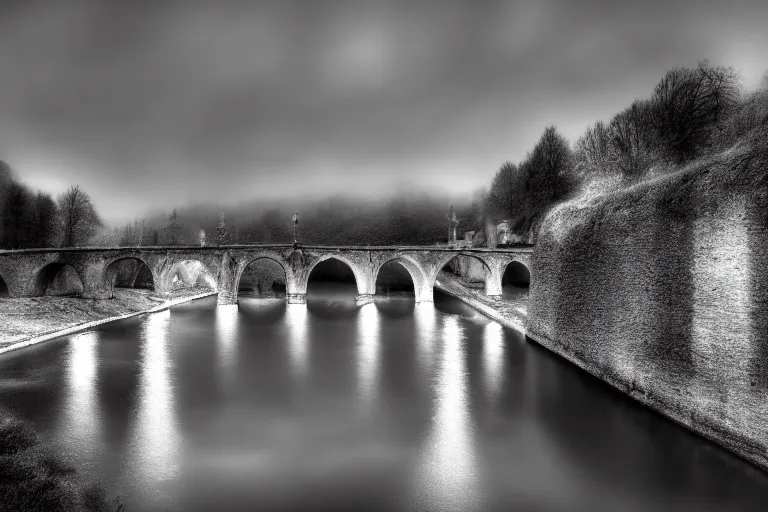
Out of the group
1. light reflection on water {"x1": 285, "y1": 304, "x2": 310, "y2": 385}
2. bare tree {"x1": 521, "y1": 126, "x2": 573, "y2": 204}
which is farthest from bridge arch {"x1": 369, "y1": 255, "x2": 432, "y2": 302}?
bare tree {"x1": 521, "y1": 126, "x2": 573, "y2": 204}

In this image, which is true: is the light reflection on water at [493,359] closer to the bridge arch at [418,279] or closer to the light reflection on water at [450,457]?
the light reflection on water at [450,457]

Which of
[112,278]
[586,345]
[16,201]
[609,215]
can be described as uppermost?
[16,201]

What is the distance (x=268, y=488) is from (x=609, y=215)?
14.6 metres

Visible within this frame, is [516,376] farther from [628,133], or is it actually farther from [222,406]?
[628,133]

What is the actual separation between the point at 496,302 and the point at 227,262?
25.4 meters

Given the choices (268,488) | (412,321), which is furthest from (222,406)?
(412,321)

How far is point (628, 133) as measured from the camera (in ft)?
111

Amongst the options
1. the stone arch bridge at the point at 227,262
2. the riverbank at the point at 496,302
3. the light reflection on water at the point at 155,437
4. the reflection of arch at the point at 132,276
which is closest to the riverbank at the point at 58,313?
the stone arch bridge at the point at 227,262

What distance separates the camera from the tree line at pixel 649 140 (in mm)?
20719

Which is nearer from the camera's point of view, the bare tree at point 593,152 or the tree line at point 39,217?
the bare tree at point 593,152

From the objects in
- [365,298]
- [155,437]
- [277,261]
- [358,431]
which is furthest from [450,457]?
[277,261]

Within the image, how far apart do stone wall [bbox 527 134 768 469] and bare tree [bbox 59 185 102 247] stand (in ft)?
197

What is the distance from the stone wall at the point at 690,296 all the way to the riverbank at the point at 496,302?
11.7 metres

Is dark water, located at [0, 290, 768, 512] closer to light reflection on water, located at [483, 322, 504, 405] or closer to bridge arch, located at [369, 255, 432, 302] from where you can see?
light reflection on water, located at [483, 322, 504, 405]
